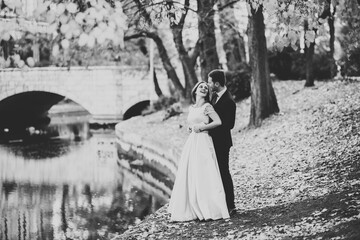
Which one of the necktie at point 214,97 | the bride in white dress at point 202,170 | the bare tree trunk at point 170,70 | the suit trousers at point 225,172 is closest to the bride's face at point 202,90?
the bride in white dress at point 202,170

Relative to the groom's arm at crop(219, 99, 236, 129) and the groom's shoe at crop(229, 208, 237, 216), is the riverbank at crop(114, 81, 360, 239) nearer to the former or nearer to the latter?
the groom's shoe at crop(229, 208, 237, 216)

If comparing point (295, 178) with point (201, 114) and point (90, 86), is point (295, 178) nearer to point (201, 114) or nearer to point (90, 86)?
point (201, 114)

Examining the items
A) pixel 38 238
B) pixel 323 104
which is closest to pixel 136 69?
pixel 323 104

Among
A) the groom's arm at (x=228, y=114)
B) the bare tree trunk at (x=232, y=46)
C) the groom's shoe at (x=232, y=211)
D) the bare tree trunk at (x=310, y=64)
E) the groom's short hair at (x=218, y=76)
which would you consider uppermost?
the bare tree trunk at (x=232, y=46)

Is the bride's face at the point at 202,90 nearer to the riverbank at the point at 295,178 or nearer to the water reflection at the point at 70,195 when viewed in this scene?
the riverbank at the point at 295,178

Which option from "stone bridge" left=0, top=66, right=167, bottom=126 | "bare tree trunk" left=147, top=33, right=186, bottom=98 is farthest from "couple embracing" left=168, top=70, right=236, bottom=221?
"stone bridge" left=0, top=66, right=167, bottom=126

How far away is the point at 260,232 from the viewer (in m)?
6.62

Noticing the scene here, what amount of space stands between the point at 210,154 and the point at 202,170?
9.8 inches

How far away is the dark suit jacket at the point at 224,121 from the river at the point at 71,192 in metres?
4.36

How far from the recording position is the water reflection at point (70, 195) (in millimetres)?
11688

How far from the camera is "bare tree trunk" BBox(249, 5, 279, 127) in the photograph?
15.4 m

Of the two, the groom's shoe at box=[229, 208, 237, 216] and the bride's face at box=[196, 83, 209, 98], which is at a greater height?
the bride's face at box=[196, 83, 209, 98]

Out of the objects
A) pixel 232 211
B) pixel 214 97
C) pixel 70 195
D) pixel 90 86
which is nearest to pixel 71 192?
pixel 70 195

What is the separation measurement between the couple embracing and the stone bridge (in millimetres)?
29188
